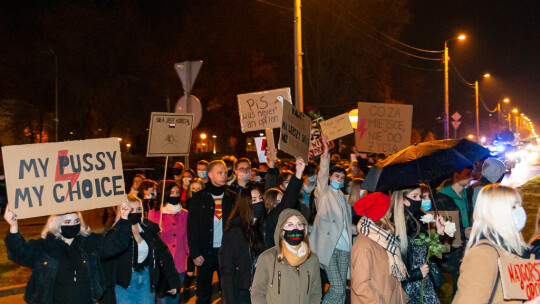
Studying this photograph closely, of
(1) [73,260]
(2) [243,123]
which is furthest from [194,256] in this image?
(2) [243,123]

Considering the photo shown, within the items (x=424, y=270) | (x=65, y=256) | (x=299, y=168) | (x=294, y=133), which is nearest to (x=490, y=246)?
(x=424, y=270)

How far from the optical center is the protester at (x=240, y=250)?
552cm

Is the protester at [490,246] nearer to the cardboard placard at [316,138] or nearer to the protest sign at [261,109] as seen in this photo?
the cardboard placard at [316,138]

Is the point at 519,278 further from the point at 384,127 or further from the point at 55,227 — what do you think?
the point at 384,127

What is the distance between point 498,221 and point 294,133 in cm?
369

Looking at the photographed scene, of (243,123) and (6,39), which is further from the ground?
(6,39)

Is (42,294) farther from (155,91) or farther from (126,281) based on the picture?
(155,91)

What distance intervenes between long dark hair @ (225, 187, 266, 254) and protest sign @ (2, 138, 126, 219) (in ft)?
3.77

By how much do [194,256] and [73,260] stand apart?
2230 millimetres

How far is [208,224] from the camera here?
276 inches

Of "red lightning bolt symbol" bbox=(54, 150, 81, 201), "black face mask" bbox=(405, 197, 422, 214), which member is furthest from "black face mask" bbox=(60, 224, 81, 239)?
"black face mask" bbox=(405, 197, 422, 214)

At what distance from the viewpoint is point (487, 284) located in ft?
10.1

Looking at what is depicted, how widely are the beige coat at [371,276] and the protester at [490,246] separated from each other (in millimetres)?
1122

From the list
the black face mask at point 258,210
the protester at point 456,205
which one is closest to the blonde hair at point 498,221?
the black face mask at point 258,210
